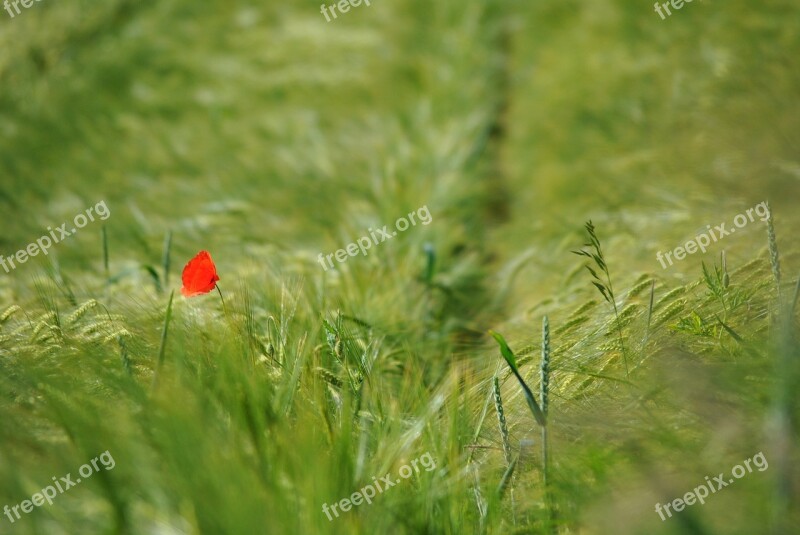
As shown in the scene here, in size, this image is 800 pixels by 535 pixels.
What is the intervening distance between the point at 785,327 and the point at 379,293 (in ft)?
3.86

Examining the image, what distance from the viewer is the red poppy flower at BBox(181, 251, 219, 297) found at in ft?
4.99

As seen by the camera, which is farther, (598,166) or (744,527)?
(598,166)

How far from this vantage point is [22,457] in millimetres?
1105

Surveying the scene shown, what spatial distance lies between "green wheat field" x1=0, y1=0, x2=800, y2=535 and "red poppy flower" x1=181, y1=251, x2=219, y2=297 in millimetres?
53

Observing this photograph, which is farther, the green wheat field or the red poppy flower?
the red poppy flower

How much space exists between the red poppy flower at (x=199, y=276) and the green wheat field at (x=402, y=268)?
5 centimetres

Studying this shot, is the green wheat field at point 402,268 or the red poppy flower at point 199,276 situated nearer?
the green wheat field at point 402,268

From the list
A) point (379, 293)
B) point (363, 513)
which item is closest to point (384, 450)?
point (363, 513)

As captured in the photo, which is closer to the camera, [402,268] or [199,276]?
[199,276]

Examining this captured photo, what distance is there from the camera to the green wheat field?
1073mm

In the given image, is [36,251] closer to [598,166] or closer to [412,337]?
[412,337]

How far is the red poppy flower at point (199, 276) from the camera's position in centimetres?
152

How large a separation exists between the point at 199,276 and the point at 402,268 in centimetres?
87

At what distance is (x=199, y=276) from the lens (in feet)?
5.01
